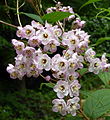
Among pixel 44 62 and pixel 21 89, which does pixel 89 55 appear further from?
pixel 21 89

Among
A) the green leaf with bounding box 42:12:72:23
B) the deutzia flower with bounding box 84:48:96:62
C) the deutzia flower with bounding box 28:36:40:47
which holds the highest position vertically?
the green leaf with bounding box 42:12:72:23

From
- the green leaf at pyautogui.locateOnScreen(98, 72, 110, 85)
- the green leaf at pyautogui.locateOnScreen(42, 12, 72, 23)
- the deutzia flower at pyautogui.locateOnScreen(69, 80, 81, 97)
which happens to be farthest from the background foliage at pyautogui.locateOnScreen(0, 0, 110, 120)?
the deutzia flower at pyautogui.locateOnScreen(69, 80, 81, 97)

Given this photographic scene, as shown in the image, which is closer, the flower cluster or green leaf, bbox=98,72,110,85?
the flower cluster

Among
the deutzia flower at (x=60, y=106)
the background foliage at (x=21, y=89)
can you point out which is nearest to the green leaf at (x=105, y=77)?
the deutzia flower at (x=60, y=106)

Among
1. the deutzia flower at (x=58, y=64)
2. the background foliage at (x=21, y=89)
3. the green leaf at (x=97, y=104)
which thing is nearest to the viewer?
the deutzia flower at (x=58, y=64)

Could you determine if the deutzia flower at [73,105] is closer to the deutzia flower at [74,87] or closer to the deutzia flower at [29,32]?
→ the deutzia flower at [74,87]

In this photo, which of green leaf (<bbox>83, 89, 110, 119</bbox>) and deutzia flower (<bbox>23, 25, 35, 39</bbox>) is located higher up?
deutzia flower (<bbox>23, 25, 35, 39</bbox>)

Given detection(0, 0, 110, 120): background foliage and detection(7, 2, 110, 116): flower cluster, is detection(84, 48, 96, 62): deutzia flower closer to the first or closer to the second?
detection(7, 2, 110, 116): flower cluster

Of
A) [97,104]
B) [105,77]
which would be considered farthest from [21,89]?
[97,104]
